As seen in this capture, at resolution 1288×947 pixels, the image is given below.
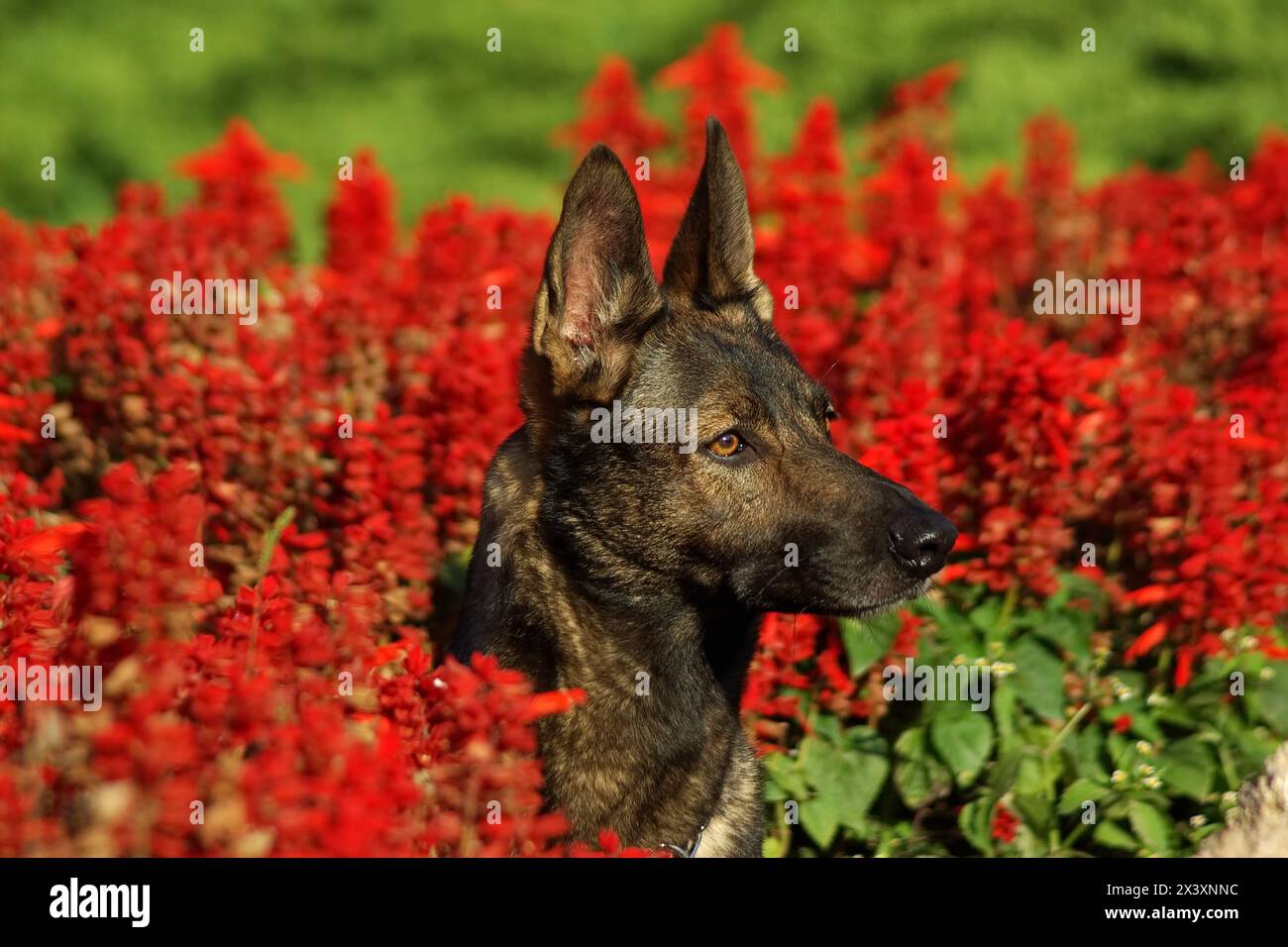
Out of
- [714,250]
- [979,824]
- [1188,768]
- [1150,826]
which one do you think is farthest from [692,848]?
[714,250]

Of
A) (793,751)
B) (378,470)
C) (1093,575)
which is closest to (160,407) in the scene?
(378,470)

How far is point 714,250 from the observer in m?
4.16

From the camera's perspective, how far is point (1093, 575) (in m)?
4.69

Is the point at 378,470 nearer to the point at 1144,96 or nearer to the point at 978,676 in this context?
the point at 978,676

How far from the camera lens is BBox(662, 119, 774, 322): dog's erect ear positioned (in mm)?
4070

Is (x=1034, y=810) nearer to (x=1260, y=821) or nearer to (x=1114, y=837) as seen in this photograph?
(x=1114, y=837)

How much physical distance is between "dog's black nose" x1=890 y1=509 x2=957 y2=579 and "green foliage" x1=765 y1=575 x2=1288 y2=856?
84cm

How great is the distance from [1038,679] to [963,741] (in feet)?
1.17

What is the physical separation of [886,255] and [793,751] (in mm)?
2881

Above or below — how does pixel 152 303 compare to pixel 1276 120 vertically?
below
